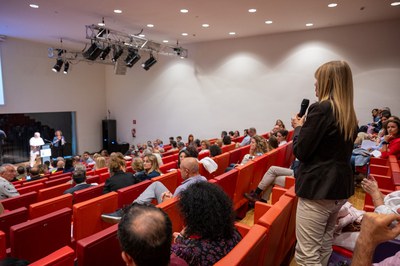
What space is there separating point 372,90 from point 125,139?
32.5ft

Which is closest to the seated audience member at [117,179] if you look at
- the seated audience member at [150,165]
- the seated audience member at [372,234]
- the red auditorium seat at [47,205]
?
the seated audience member at [150,165]

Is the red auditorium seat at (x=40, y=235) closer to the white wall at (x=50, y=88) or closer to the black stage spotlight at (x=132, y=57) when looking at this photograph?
the black stage spotlight at (x=132, y=57)

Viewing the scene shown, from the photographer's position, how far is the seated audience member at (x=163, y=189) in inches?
93.0

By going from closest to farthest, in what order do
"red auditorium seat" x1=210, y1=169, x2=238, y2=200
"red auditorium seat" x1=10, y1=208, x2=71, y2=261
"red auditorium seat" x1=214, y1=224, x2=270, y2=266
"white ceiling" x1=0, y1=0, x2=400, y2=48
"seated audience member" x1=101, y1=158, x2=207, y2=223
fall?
1. "red auditorium seat" x1=214, y1=224, x2=270, y2=266
2. "red auditorium seat" x1=10, y1=208, x2=71, y2=261
3. "seated audience member" x1=101, y1=158, x2=207, y2=223
4. "red auditorium seat" x1=210, y1=169, x2=238, y2=200
5. "white ceiling" x1=0, y1=0, x2=400, y2=48

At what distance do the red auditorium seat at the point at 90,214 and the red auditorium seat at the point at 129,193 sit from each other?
0.07m

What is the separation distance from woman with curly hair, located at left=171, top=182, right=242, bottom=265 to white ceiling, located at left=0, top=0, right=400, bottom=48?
531 centimetres

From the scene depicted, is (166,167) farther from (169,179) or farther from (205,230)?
(205,230)

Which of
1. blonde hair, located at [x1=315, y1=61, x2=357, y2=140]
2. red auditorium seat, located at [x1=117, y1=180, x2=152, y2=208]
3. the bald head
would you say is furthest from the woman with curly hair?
red auditorium seat, located at [x1=117, y1=180, x2=152, y2=208]

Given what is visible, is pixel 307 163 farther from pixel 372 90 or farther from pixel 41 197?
pixel 372 90

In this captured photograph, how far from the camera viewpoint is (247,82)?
30.2ft

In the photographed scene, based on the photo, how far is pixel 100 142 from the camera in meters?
12.7

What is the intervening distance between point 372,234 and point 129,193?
2255mm

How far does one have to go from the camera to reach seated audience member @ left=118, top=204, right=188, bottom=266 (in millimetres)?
949

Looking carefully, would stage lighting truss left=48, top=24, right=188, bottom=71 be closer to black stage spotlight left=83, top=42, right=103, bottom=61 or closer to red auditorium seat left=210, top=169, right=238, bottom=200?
black stage spotlight left=83, top=42, right=103, bottom=61
